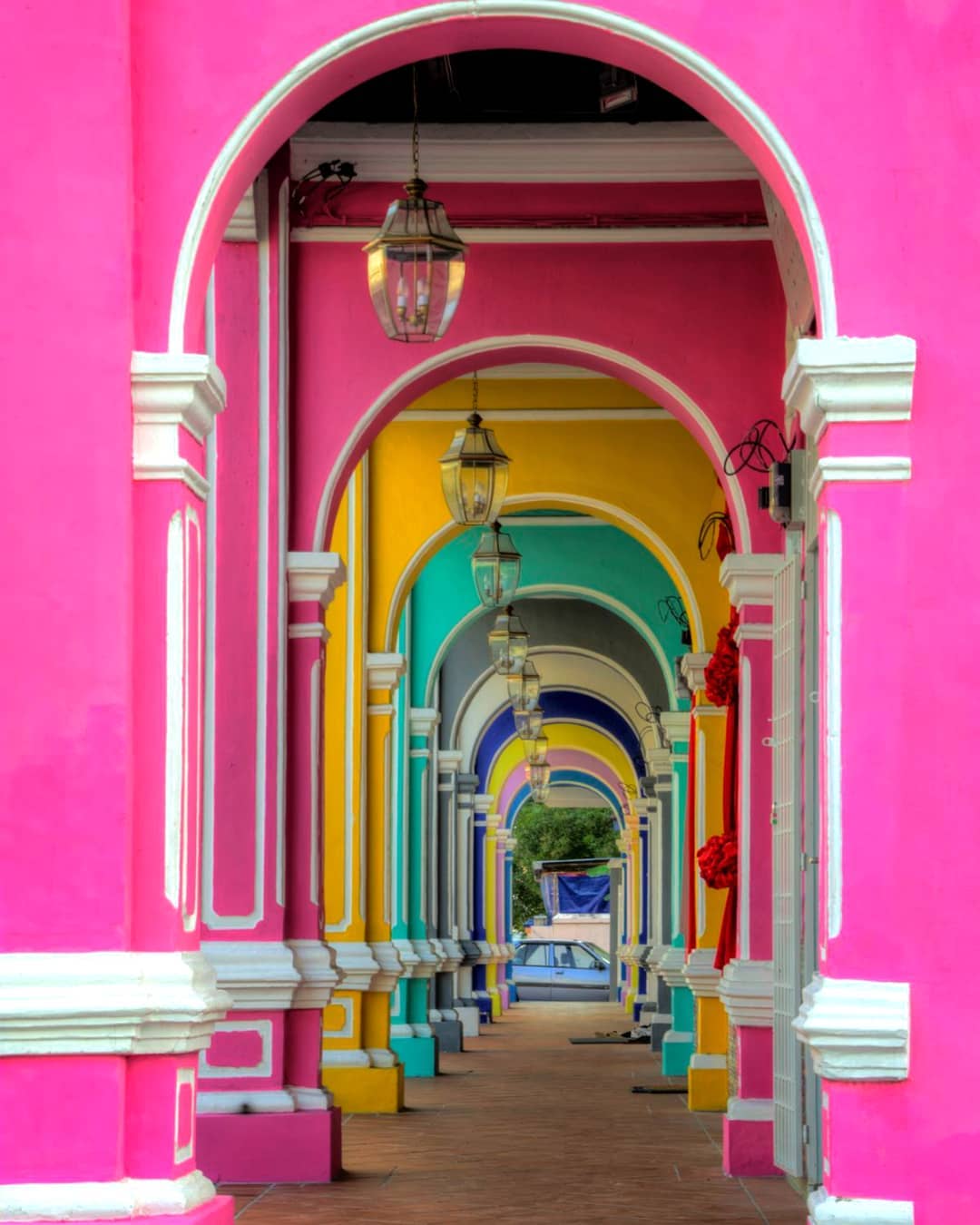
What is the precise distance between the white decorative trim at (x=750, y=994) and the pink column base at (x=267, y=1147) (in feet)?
6.19

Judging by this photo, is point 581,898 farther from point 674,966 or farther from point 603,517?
point 603,517

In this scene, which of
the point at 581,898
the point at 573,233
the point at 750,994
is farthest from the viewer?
the point at 581,898

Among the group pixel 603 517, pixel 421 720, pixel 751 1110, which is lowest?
pixel 751 1110

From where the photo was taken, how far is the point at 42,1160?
4793mm

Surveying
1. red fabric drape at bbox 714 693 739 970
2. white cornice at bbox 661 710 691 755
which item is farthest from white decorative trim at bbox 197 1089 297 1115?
white cornice at bbox 661 710 691 755

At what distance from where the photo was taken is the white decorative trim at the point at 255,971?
8.55 m

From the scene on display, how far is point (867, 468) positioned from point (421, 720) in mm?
12087

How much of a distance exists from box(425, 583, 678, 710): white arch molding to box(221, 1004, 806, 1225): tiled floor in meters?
3.26

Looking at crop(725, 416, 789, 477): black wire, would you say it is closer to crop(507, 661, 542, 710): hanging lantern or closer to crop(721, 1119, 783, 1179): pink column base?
crop(721, 1119, 783, 1179): pink column base

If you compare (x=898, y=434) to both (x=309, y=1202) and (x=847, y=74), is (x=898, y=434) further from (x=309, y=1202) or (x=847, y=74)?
(x=309, y=1202)

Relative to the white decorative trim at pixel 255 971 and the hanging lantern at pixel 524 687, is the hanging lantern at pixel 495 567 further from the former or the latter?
the hanging lantern at pixel 524 687

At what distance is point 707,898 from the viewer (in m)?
11.9

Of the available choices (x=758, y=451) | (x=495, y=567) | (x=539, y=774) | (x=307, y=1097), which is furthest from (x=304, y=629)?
(x=539, y=774)

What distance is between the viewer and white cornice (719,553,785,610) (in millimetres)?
8938
